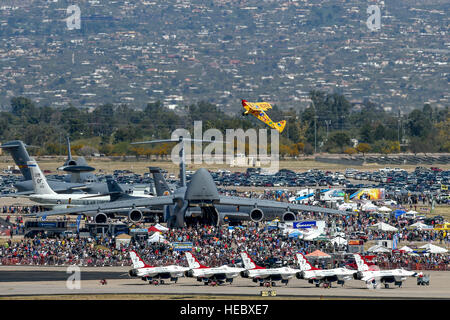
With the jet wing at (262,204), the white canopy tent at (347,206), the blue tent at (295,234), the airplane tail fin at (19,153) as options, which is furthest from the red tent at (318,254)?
the airplane tail fin at (19,153)

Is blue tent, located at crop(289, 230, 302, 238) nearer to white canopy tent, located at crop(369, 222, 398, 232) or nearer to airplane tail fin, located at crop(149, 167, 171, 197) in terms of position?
white canopy tent, located at crop(369, 222, 398, 232)

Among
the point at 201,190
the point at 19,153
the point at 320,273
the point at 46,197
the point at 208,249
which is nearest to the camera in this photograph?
the point at 320,273

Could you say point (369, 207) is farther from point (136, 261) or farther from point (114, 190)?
point (136, 261)

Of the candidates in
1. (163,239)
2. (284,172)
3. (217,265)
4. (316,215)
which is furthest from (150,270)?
(284,172)

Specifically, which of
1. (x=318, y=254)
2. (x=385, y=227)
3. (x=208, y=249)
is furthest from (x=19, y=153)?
(x=318, y=254)

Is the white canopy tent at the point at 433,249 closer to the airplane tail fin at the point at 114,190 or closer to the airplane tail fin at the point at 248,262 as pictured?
the airplane tail fin at the point at 248,262
